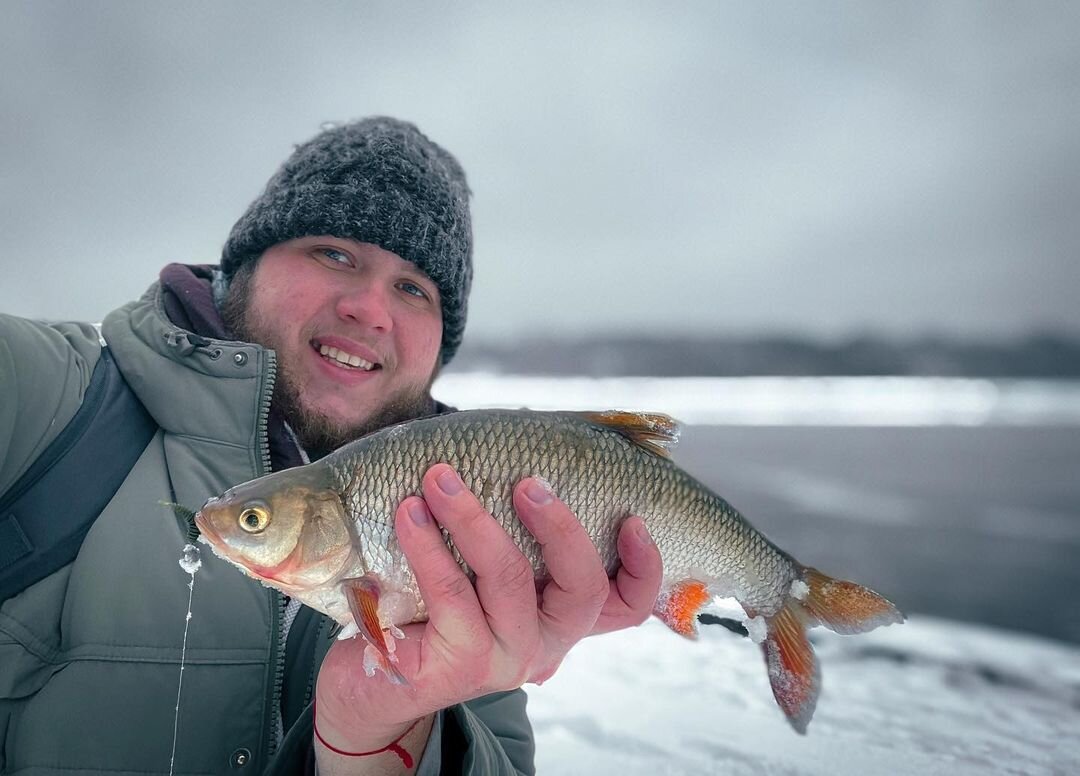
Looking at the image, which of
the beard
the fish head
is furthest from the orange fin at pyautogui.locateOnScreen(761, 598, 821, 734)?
the beard

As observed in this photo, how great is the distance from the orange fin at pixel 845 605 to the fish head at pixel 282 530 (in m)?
1.50

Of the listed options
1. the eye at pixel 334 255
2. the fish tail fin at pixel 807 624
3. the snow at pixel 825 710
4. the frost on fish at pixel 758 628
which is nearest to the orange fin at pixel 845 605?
the fish tail fin at pixel 807 624

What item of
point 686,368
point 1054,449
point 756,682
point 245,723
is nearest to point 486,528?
point 245,723

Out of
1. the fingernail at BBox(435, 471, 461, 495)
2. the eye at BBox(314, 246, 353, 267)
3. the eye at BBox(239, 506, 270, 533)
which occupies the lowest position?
the eye at BBox(239, 506, 270, 533)

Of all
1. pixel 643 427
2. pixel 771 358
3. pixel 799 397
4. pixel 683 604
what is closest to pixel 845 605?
pixel 683 604

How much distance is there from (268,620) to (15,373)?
1.06 meters

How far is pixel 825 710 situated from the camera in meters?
3.84

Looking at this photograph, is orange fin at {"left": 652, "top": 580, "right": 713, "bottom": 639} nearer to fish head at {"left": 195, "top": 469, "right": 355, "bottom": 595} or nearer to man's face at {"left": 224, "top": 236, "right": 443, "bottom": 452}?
fish head at {"left": 195, "top": 469, "right": 355, "bottom": 595}

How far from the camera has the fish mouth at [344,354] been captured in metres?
3.08

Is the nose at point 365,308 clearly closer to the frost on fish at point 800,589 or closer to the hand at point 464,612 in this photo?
the hand at point 464,612

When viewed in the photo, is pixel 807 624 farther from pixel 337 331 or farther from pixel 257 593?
pixel 337 331

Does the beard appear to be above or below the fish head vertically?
above

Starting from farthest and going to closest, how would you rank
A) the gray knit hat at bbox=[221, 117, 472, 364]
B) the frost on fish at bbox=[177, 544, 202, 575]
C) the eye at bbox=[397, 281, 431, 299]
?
the eye at bbox=[397, 281, 431, 299] → the gray knit hat at bbox=[221, 117, 472, 364] → the frost on fish at bbox=[177, 544, 202, 575]

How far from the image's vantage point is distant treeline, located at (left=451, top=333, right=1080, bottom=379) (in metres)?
79.7
